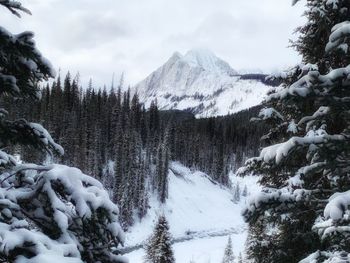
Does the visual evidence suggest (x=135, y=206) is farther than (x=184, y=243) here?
Yes

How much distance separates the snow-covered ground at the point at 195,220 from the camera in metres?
69.6

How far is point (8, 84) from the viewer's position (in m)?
5.25

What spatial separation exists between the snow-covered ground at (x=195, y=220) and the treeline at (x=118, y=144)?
10.8 feet

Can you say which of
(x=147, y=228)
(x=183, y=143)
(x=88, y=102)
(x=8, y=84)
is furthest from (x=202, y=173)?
(x=8, y=84)

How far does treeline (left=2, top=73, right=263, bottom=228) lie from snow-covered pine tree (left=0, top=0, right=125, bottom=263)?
5583 cm

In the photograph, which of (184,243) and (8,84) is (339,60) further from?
(184,243)

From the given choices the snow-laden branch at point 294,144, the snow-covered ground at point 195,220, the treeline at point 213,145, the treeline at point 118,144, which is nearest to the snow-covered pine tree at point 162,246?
the snow-covered ground at point 195,220

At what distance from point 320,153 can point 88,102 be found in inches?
4168

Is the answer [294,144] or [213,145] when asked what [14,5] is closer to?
[294,144]

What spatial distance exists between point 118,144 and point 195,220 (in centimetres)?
2227

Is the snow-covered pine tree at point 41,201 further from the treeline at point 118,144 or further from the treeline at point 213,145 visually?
the treeline at point 213,145

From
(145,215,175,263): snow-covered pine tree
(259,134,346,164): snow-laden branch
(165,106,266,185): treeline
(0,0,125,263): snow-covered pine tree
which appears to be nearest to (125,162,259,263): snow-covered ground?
(165,106,266,185): treeline

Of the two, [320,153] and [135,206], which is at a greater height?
[320,153]

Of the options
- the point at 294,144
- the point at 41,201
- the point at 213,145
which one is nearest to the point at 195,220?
the point at 213,145
